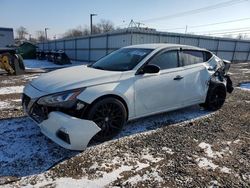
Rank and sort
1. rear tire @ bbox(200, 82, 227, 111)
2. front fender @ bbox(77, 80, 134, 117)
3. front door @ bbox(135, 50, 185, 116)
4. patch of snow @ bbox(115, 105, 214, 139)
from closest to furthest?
front fender @ bbox(77, 80, 134, 117), front door @ bbox(135, 50, 185, 116), patch of snow @ bbox(115, 105, 214, 139), rear tire @ bbox(200, 82, 227, 111)

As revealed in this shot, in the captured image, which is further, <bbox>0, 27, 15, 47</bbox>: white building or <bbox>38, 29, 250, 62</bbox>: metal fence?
<bbox>0, 27, 15, 47</bbox>: white building

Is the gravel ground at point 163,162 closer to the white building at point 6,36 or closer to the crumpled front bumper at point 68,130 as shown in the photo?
the crumpled front bumper at point 68,130

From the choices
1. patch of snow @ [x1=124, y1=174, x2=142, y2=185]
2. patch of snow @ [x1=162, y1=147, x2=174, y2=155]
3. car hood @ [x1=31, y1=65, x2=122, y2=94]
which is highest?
car hood @ [x1=31, y1=65, x2=122, y2=94]

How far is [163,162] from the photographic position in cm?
343

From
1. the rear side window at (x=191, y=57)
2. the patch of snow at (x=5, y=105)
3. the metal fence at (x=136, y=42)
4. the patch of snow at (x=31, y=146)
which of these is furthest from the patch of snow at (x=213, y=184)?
the metal fence at (x=136, y=42)

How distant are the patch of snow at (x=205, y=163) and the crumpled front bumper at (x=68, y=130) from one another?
165 centimetres

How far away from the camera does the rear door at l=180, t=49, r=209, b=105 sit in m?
5.12

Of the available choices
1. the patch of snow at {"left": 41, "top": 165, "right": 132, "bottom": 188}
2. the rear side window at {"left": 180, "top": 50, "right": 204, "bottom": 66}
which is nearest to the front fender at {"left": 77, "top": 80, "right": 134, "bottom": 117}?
the patch of snow at {"left": 41, "top": 165, "right": 132, "bottom": 188}

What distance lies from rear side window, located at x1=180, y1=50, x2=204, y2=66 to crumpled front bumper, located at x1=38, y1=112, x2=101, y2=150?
2700 mm

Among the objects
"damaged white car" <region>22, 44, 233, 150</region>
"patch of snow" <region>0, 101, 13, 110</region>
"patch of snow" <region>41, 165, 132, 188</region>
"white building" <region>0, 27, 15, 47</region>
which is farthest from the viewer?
"white building" <region>0, 27, 15, 47</region>

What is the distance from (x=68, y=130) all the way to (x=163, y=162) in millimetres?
1453

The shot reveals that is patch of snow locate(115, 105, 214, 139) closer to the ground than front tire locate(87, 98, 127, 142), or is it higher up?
closer to the ground

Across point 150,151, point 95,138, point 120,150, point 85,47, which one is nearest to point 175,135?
point 150,151

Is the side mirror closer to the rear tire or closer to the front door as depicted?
the front door
